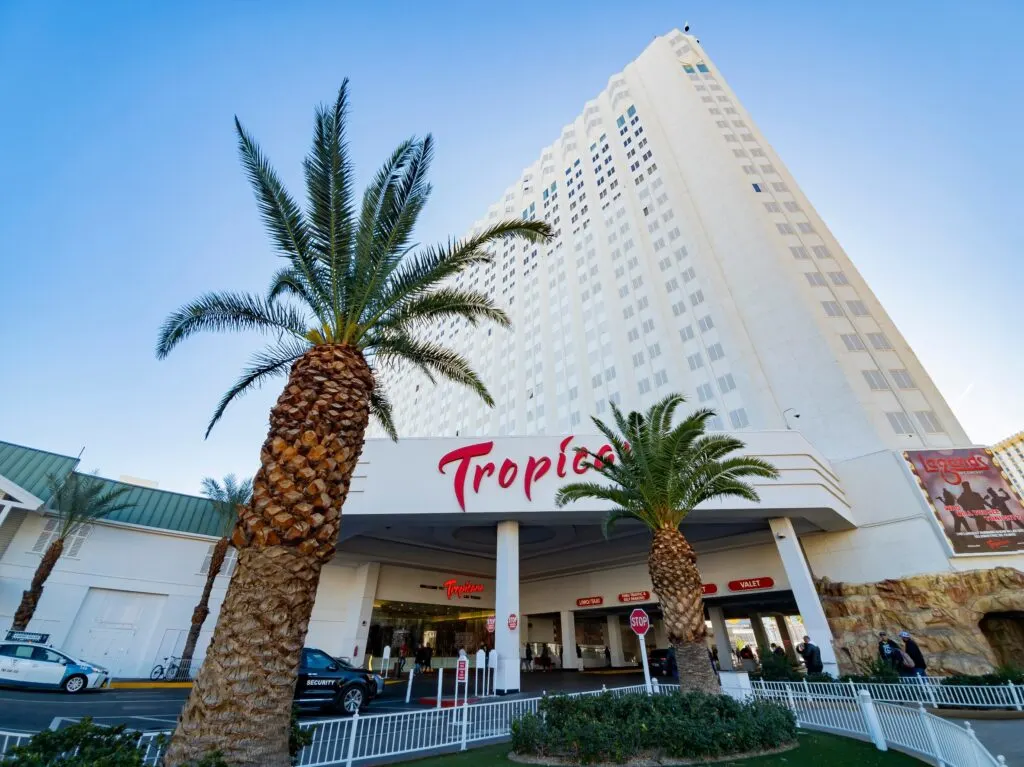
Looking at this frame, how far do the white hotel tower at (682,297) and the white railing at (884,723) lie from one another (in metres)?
15.8

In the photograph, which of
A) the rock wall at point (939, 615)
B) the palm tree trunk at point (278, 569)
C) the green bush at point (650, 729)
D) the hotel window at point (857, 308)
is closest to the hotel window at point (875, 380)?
the hotel window at point (857, 308)

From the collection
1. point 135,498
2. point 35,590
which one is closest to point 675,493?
point 35,590

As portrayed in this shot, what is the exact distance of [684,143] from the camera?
42531 millimetres

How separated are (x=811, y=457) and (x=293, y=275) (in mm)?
21949

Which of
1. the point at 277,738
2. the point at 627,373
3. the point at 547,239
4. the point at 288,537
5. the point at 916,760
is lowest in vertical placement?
the point at 916,760

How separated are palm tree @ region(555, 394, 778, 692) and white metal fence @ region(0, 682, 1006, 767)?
2130 millimetres

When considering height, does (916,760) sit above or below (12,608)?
below

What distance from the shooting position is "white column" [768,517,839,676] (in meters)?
17.7

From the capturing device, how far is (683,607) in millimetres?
12203

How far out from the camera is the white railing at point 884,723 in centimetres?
579

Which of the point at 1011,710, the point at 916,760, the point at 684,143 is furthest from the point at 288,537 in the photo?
the point at 684,143

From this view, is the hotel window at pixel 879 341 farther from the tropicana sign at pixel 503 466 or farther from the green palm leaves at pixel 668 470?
the tropicana sign at pixel 503 466

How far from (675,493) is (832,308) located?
2308 cm

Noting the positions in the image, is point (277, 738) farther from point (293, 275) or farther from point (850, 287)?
point (850, 287)
